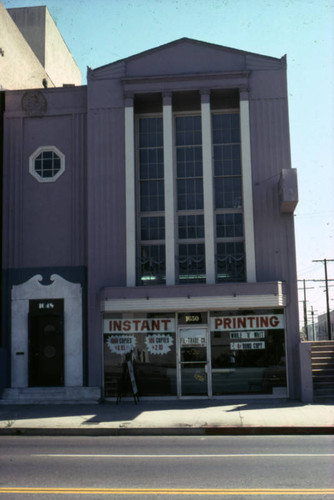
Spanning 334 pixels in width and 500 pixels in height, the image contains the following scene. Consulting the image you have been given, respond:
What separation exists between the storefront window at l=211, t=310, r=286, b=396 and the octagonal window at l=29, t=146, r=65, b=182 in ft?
24.1

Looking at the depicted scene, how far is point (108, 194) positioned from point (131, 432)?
8.29m

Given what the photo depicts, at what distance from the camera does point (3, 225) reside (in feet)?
63.3

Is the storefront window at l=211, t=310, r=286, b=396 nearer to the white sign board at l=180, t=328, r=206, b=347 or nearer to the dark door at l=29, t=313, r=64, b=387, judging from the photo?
the white sign board at l=180, t=328, r=206, b=347

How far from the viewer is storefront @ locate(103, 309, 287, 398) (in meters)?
17.4

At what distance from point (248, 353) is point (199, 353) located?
149 cm

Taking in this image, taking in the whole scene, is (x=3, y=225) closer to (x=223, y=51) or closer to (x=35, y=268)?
(x=35, y=268)

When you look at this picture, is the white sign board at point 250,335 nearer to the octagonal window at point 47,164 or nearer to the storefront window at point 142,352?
the storefront window at point 142,352

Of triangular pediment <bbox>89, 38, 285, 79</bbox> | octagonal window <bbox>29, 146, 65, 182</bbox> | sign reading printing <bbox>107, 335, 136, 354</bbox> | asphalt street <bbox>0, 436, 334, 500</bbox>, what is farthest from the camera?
octagonal window <bbox>29, 146, 65, 182</bbox>

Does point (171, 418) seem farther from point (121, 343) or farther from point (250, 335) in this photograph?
point (250, 335)

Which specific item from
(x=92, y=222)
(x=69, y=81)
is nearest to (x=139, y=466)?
(x=92, y=222)

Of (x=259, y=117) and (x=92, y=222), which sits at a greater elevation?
(x=259, y=117)

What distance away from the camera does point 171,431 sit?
13.0 metres

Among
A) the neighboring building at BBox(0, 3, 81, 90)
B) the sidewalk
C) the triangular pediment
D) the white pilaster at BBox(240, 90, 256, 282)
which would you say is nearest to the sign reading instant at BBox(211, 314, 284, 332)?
the white pilaster at BBox(240, 90, 256, 282)

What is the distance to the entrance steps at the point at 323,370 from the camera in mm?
17109
